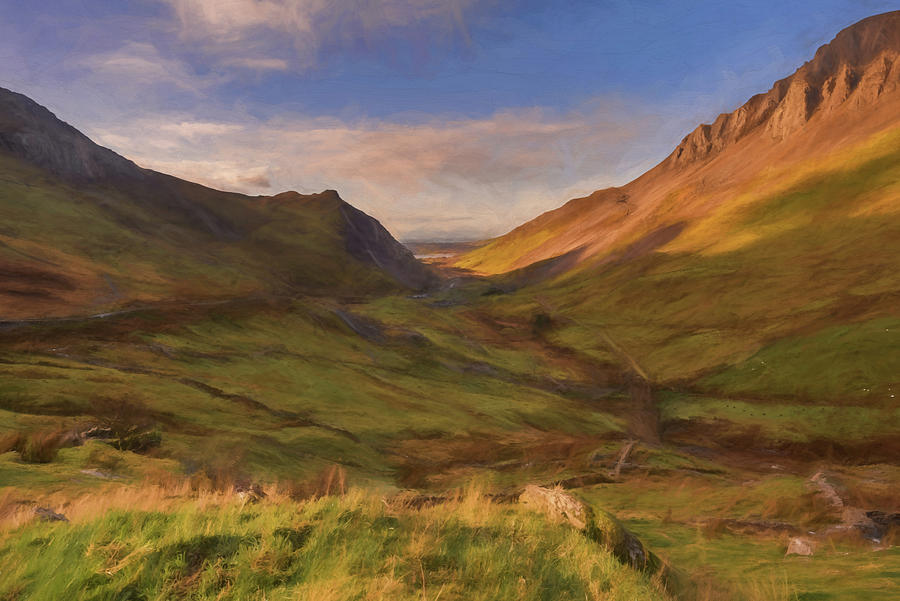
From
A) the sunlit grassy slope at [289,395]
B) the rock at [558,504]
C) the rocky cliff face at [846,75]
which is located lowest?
the sunlit grassy slope at [289,395]

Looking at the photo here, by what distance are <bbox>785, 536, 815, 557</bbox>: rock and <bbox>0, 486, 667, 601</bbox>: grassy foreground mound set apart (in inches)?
267

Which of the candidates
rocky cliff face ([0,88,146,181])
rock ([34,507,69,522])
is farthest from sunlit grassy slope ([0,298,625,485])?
rocky cliff face ([0,88,146,181])

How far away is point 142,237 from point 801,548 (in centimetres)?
11638

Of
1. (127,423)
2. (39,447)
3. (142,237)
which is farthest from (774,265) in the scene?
(142,237)

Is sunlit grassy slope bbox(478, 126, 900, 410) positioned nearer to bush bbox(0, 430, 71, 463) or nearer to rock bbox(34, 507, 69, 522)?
rock bbox(34, 507, 69, 522)

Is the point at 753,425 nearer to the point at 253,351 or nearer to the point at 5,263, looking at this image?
the point at 253,351

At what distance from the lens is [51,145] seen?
389ft

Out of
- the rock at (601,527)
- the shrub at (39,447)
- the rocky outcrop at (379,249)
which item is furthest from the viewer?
the rocky outcrop at (379,249)

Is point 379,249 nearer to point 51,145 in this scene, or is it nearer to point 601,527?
point 51,145

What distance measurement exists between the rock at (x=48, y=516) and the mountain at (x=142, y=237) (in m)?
43.3

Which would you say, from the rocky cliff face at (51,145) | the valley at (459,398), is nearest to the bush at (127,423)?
the valley at (459,398)

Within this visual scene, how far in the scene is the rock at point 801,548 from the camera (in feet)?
37.5

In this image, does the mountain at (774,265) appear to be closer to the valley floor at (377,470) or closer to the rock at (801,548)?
the valley floor at (377,470)

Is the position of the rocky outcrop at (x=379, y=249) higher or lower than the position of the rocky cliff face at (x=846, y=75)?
lower
